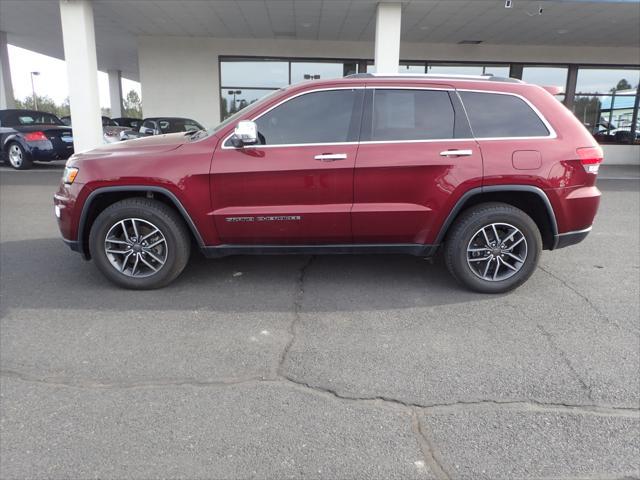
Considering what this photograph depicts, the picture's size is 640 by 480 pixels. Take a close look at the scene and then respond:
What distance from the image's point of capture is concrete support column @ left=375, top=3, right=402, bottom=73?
11750mm

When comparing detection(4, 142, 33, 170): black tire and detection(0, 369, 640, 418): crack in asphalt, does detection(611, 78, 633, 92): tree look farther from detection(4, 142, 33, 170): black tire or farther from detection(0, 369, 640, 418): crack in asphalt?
detection(4, 142, 33, 170): black tire

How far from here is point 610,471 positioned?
2326 millimetres

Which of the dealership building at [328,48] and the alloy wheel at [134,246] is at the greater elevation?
the dealership building at [328,48]

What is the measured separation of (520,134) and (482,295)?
147cm

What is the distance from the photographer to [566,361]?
332cm

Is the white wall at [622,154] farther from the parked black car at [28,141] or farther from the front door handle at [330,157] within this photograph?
the parked black car at [28,141]

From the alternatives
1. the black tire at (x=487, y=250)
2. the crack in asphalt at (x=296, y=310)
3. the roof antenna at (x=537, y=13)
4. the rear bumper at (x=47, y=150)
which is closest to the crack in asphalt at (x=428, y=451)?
the crack in asphalt at (x=296, y=310)

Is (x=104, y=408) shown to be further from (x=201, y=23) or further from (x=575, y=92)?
(x=575, y=92)

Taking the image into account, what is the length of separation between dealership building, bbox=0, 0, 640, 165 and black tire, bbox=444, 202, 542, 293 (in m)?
9.83

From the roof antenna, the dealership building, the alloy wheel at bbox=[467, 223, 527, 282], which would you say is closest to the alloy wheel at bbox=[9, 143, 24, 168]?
the dealership building

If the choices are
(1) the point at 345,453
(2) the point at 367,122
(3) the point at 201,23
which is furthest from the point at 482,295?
(3) the point at 201,23

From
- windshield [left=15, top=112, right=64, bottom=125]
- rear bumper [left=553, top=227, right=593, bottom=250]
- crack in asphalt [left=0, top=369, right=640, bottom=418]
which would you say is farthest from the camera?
windshield [left=15, top=112, right=64, bottom=125]

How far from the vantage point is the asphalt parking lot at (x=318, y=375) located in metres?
2.41

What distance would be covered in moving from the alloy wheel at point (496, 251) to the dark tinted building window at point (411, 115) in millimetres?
949
